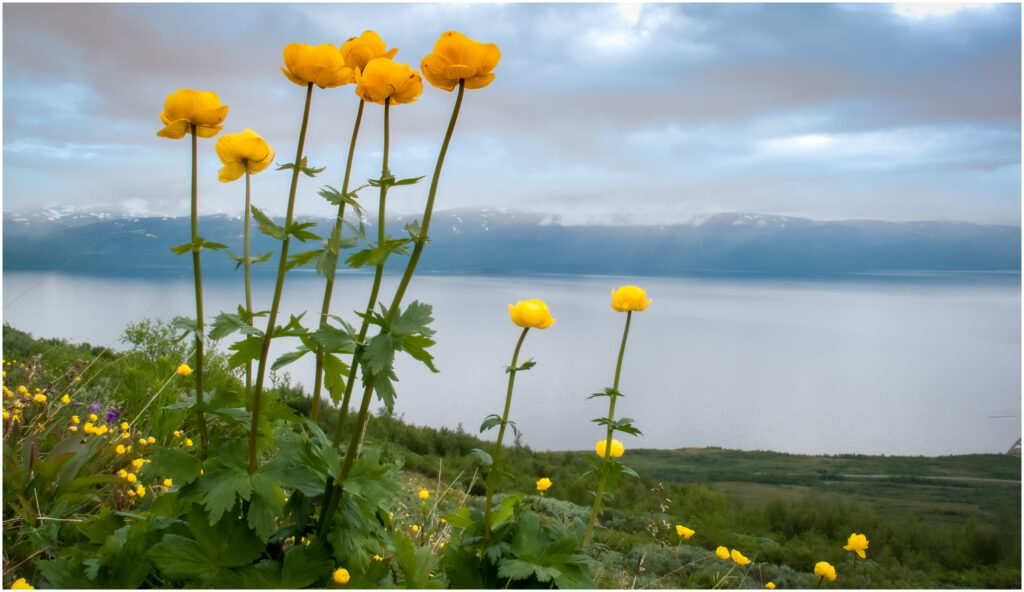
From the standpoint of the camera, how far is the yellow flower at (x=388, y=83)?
1.17 m

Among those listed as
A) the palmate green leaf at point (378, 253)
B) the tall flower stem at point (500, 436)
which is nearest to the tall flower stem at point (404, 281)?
the palmate green leaf at point (378, 253)

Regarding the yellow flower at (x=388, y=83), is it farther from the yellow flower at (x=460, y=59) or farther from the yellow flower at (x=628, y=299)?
the yellow flower at (x=628, y=299)

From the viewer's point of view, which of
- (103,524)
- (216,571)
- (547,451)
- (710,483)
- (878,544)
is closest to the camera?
(216,571)

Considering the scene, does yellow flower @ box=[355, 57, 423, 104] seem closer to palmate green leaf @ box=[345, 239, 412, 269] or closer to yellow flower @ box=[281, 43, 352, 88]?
yellow flower @ box=[281, 43, 352, 88]

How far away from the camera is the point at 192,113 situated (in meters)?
1.31

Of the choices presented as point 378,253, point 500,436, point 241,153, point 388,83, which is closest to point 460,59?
point 388,83

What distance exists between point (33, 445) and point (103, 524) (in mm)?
865

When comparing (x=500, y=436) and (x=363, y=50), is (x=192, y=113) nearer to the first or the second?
(x=363, y=50)

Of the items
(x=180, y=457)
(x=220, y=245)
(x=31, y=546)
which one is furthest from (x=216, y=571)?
(x=31, y=546)

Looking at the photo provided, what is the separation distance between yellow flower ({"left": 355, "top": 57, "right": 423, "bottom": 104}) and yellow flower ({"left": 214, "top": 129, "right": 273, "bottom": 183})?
0.28 meters

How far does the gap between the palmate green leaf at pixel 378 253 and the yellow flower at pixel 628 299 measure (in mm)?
716

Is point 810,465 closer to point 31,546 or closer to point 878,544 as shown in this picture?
point 878,544

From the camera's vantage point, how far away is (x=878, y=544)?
4344 mm

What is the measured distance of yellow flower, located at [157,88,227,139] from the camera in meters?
1.29
